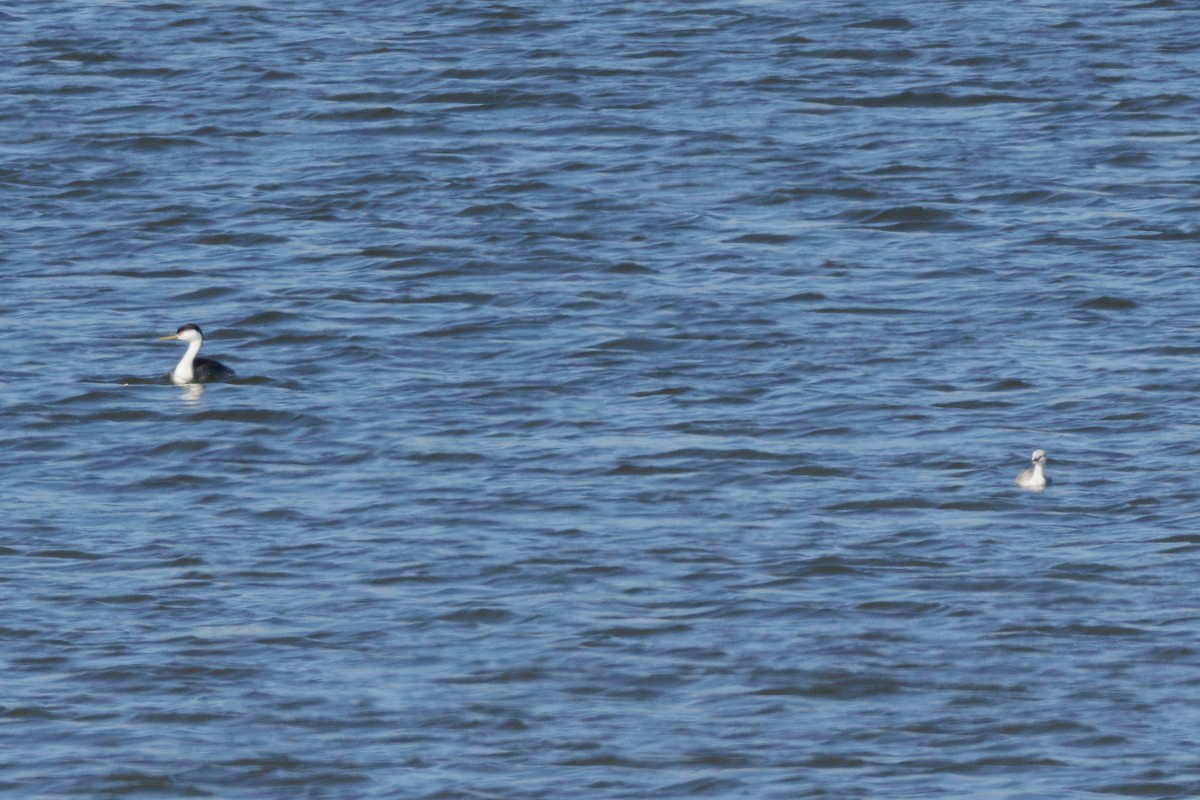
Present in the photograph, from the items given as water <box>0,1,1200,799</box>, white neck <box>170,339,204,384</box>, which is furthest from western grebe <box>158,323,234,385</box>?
water <box>0,1,1200,799</box>

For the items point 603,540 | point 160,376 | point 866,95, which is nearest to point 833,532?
point 603,540

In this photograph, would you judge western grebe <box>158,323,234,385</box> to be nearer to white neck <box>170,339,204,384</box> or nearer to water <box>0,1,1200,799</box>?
white neck <box>170,339,204,384</box>

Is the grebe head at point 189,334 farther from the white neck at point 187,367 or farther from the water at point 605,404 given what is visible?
the water at point 605,404

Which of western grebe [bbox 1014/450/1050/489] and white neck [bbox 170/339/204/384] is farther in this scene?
white neck [bbox 170/339/204/384]

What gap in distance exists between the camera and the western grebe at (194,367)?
19.2 m

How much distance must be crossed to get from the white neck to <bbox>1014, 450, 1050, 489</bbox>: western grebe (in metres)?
6.71

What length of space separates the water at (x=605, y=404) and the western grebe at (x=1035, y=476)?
8cm

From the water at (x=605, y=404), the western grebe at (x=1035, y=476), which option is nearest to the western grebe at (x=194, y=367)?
the water at (x=605, y=404)

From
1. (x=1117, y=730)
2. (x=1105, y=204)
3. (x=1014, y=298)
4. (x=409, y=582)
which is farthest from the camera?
(x=1105, y=204)

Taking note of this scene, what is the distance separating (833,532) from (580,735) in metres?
3.41

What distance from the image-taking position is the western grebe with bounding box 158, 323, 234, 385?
19203 millimetres

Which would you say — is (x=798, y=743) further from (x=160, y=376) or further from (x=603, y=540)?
(x=160, y=376)

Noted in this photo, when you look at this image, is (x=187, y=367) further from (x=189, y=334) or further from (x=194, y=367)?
(x=189, y=334)

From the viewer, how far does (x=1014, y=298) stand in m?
20.7
